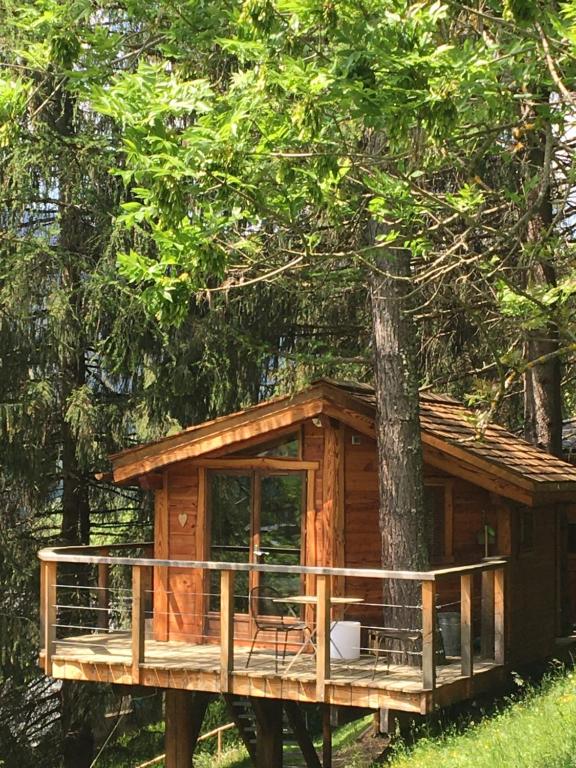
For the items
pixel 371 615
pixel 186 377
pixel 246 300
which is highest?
pixel 246 300

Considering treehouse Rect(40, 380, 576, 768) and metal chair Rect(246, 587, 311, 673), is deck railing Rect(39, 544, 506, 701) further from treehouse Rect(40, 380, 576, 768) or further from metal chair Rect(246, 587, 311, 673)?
metal chair Rect(246, 587, 311, 673)

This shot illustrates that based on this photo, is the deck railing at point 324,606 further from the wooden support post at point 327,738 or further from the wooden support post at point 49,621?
the wooden support post at point 327,738

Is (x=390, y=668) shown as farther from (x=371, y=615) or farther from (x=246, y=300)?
A: (x=246, y=300)

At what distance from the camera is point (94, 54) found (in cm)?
914

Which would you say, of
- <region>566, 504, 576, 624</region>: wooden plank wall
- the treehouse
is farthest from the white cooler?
<region>566, 504, 576, 624</region>: wooden plank wall

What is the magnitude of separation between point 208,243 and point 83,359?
10.6 metres

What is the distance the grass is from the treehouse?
25.8 inches

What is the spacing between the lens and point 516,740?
922 cm

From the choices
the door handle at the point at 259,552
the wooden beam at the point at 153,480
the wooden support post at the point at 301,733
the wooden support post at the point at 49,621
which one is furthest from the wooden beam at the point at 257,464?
the wooden support post at the point at 301,733

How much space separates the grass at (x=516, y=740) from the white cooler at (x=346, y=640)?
1.39 m

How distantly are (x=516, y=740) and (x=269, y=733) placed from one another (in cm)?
398

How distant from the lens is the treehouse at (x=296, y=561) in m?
11.7

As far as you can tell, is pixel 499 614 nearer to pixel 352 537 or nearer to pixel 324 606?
pixel 352 537

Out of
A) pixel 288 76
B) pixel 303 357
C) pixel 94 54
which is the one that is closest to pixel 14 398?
pixel 303 357
